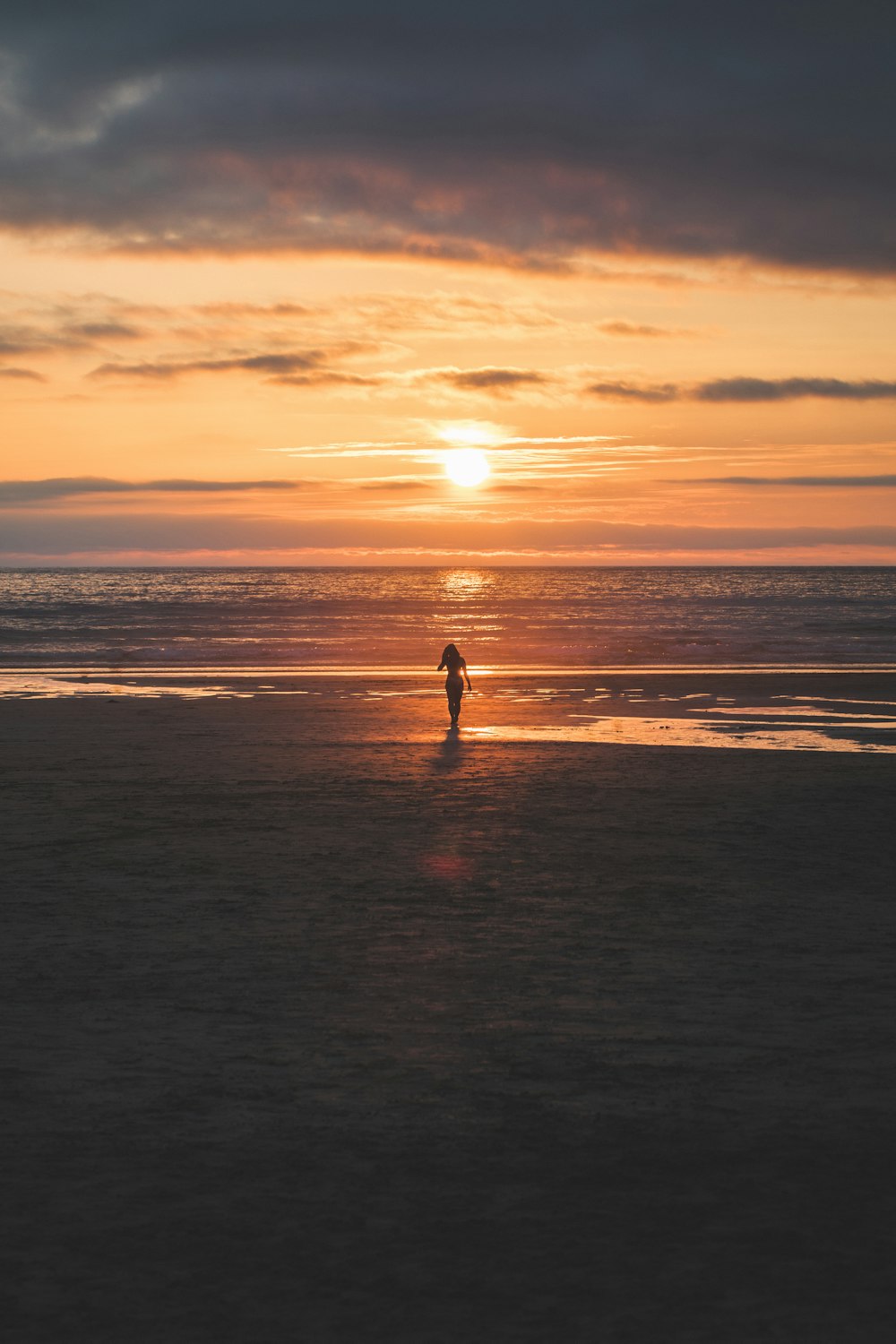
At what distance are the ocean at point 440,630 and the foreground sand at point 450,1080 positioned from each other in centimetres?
2987

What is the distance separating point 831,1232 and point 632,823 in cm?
876

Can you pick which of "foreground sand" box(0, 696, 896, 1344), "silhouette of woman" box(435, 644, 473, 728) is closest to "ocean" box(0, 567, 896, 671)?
"silhouette of woman" box(435, 644, 473, 728)

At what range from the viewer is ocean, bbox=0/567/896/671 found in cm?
4528

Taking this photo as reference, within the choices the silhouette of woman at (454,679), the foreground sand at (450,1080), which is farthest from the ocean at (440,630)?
the foreground sand at (450,1080)

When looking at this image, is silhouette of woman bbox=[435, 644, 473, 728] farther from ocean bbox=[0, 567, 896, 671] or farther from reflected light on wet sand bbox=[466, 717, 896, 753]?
ocean bbox=[0, 567, 896, 671]

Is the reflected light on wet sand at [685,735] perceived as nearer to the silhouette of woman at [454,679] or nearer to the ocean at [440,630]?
the silhouette of woman at [454,679]

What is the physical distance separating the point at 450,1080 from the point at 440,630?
2376 inches

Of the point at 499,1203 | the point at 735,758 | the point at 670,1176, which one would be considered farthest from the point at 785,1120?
the point at 735,758

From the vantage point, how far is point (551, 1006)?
7531 millimetres

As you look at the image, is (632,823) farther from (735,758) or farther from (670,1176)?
(670,1176)

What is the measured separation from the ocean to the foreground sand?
29.9 meters

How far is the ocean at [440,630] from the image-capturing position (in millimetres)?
45281

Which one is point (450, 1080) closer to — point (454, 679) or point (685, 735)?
point (685, 735)

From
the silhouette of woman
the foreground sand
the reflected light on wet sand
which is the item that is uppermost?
the silhouette of woman
